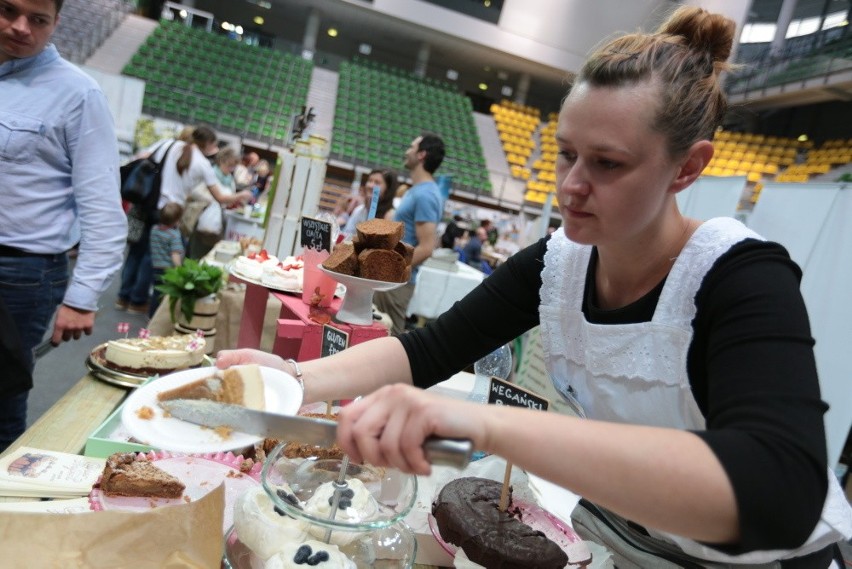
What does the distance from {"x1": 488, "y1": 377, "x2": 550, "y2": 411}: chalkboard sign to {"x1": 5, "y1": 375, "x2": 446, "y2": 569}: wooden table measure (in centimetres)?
40

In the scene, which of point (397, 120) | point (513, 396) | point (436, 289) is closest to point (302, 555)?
point (513, 396)

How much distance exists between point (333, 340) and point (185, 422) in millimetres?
796

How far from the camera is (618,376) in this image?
1.09 m

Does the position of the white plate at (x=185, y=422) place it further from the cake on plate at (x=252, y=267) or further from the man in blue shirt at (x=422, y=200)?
the man in blue shirt at (x=422, y=200)

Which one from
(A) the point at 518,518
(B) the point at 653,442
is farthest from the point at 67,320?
(B) the point at 653,442

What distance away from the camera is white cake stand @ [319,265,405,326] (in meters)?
2.14

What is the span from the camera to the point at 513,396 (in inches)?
54.1

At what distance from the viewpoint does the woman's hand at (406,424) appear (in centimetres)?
69

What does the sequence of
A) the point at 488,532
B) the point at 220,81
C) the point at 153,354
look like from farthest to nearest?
the point at 220,81
the point at 153,354
the point at 488,532

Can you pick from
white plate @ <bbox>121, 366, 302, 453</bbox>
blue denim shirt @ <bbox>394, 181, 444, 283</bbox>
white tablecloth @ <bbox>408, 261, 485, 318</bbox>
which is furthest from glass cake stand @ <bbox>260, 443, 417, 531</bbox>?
white tablecloth @ <bbox>408, 261, 485, 318</bbox>

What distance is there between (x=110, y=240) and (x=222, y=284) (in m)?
1.26

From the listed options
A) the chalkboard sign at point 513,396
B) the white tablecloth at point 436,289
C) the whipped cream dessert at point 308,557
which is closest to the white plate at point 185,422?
the whipped cream dessert at point 308,557

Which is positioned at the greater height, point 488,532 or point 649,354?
point 649,354

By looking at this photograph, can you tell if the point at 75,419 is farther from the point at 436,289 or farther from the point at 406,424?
the point at 436,289
